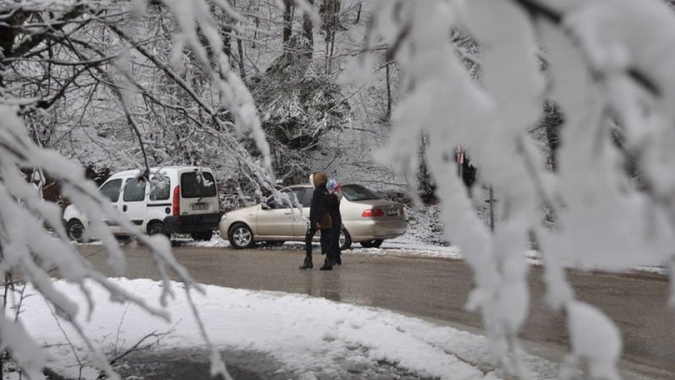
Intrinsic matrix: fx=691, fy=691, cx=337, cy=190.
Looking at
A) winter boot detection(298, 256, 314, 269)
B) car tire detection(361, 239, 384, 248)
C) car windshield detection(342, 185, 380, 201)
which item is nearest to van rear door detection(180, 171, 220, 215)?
car windshield detection(342, 185, 380, 201)

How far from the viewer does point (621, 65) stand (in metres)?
0.71

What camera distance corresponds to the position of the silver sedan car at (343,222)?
13805 mm

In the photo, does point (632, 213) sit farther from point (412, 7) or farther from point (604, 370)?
point (412, 7)

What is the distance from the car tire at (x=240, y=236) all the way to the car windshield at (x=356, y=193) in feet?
8.14

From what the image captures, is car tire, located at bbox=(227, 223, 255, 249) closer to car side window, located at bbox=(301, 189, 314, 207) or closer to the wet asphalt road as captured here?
the wet asphalt road

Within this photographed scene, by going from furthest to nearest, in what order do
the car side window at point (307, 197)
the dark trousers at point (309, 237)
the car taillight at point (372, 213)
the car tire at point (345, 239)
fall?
the car side window at point (307, 197) < the car tire at point (345, 239) < the car taillight at point (372, 213) < the dark trousers at point (309, 237)

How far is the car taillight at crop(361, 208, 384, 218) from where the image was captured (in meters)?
13.7

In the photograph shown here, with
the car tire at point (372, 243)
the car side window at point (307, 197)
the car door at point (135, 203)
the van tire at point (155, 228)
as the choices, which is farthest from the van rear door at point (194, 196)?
the car tire at point (372, 243)

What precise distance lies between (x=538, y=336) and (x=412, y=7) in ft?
20.2

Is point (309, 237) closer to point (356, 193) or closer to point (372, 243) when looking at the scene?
point (356, 193)

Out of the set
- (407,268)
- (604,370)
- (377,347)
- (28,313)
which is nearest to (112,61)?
(604,370)

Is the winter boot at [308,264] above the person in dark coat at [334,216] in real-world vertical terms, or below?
below

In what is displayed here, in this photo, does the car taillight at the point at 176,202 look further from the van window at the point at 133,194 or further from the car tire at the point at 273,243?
the car tire at the point at 273,243

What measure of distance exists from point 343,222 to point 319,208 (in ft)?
10.2
